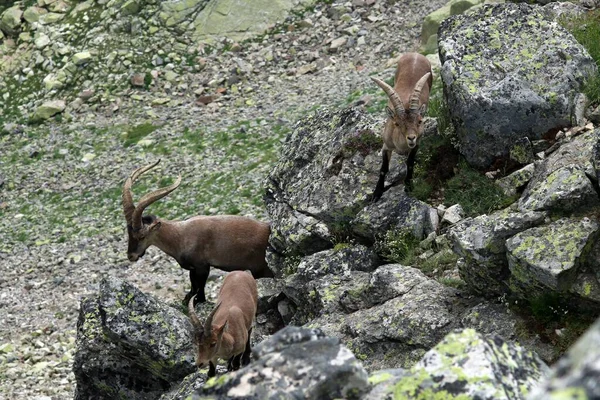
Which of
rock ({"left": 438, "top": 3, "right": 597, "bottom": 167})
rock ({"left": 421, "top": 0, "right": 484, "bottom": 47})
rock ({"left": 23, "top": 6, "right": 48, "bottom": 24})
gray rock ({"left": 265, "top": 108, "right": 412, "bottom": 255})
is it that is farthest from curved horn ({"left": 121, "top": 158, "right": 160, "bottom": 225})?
rock ({"left": 23, "top": 6, "right": 48, "bottom": 24})

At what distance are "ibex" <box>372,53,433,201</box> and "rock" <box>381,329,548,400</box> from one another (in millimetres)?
7751

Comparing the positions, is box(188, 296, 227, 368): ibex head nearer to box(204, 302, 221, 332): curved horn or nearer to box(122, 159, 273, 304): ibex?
box(204, 302, 221, 332): curved horn

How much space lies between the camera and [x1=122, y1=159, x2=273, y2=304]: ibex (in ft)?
54.1

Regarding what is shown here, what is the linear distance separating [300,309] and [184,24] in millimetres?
18787

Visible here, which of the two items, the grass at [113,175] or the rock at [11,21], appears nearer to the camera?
the grass at [113,175]

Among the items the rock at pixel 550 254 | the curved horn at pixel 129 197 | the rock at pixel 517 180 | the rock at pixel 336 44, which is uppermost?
the rock at pixel 550 254

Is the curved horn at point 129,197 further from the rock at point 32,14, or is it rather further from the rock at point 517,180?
the rock at point 32,14

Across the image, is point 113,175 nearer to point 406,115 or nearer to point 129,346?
point 129,346

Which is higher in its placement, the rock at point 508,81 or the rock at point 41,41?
the rock at point 508,81

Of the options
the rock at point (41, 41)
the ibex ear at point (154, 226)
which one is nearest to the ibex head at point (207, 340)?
the ibex ear at point (154, 226)

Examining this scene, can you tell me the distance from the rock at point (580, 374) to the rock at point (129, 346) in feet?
34.5

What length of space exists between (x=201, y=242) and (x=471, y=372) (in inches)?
445

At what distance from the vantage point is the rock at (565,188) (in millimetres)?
10625

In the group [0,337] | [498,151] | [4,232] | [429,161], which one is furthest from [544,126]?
[4,232]
